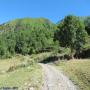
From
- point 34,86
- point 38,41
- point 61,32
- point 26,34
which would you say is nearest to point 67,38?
point 61,32

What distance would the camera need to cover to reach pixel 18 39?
Result: 12625 cm

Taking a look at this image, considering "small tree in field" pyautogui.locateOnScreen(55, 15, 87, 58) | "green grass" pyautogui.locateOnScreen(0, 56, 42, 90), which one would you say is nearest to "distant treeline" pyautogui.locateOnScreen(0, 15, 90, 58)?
"small tree in field" pyautogui.locateOnScreen(55, 15, 87, 58)

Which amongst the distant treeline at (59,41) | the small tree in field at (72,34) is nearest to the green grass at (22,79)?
the small tree in field at (72,34)

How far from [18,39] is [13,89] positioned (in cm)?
10261

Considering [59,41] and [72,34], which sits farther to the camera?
[59,41]

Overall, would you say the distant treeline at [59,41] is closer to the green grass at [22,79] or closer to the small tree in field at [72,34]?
the small tree in field at [72,34]

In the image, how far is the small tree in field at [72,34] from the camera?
69.8 meters

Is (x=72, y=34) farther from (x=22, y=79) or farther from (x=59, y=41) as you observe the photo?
(x=22, y=79)

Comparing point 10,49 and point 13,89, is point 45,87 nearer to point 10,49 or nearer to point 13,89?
point 13,89

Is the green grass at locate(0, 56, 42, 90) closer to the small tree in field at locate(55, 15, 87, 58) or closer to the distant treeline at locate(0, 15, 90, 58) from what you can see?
the small tree in field at locate(55, 15, 87, 58)

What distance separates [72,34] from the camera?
229ft

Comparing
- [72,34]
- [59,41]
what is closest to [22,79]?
[72,34]

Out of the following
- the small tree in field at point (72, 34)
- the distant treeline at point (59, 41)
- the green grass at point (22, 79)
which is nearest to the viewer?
the green grass at point (22, 79)

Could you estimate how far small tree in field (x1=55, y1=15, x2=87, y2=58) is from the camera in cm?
6975
